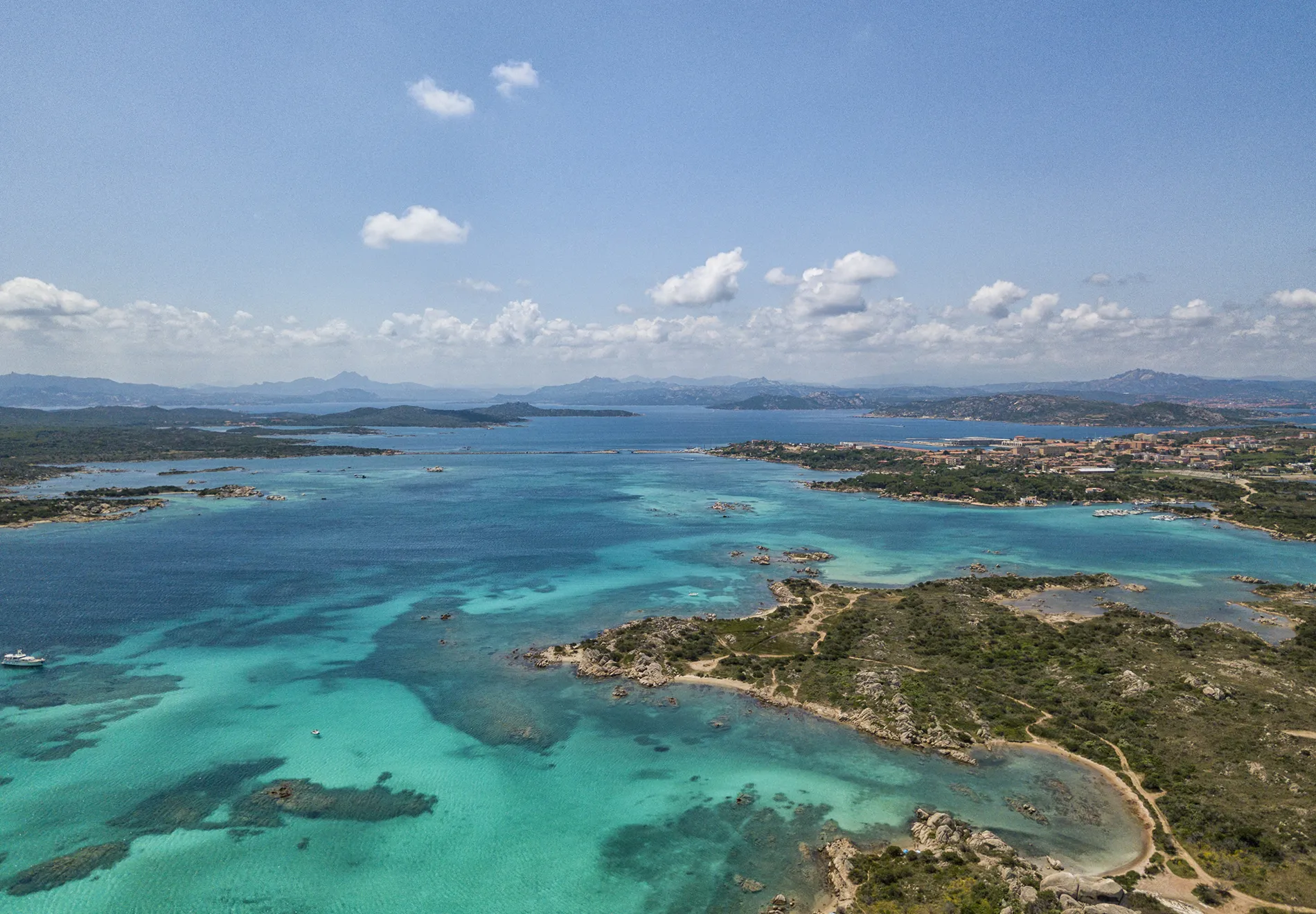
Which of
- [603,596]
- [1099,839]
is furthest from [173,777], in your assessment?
[1099,839]

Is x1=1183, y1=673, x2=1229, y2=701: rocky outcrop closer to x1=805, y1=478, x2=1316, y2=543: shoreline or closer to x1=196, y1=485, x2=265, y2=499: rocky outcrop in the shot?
x1=805, y1=478, x2=1316, y2=543: shoreline

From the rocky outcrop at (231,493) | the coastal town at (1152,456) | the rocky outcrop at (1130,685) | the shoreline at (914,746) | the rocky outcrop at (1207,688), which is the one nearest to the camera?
the shoreline at (914,746)

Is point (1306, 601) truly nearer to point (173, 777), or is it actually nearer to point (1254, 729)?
point (1254, 729)

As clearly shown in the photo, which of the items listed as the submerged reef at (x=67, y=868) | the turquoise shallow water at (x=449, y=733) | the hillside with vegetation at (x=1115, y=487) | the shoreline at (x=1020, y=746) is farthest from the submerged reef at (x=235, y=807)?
the hillside with vegetation at (x=1115, y=487)

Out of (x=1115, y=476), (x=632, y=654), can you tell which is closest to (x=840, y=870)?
(x=632, y=654)

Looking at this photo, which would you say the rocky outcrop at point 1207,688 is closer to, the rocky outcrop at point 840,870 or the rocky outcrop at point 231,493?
the rocky outcrop at point 840,870

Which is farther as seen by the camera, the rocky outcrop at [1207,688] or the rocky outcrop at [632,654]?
the rocky outcrop at [632,654]
